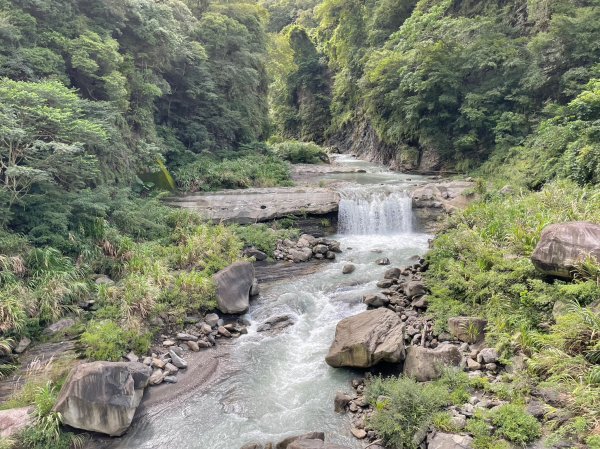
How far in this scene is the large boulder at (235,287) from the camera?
34.9 feet

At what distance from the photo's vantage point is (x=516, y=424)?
537 centimetres

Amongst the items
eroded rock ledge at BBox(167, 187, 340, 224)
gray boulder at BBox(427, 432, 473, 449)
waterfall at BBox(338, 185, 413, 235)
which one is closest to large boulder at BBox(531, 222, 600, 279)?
gray boulder at BBox(427, 432, 473, 449)

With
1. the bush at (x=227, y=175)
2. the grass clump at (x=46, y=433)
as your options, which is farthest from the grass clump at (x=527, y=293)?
the bush at (x=227, y=175)

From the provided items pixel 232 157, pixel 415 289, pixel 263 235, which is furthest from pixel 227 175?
pixel 415 289

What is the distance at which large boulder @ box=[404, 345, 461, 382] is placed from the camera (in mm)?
7086

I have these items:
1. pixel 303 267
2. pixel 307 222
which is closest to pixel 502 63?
pixel 307 222

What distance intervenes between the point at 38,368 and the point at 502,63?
22888 mm

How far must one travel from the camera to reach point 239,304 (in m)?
10.8

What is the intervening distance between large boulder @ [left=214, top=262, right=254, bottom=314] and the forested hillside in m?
11.0

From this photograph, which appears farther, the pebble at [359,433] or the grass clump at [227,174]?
the grass clump at [227,174]

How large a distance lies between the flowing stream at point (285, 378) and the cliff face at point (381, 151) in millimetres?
10160

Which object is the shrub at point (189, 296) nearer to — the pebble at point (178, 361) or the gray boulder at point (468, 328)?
the pebble at point (178, 361)

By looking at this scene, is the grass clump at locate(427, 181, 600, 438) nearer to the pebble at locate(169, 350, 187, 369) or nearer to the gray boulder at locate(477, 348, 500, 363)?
the gray boulder at locate(477, 348, 500, 363)

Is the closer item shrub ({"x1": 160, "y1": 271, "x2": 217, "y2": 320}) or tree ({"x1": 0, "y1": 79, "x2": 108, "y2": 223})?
tree ({"x1": 0, "y1": 79, "x2": 108, "y2": 223})
